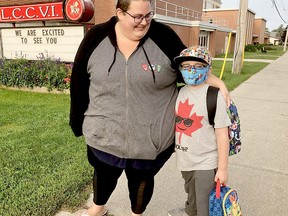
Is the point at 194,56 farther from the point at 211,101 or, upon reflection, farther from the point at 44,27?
the point at 44,27

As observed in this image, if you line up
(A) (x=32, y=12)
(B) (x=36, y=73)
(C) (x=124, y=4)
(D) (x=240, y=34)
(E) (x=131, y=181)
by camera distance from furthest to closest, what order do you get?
(D) (x=240, y=34), (A) (x=32, y=12), (B) (x=36, y=73), (E) (x=131, y=181), (C) (x=124, y=4)

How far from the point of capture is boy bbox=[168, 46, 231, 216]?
178cm

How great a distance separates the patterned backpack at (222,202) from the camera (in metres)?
1.82

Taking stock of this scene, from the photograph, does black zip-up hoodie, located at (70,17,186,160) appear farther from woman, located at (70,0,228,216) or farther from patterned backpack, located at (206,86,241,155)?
patterned backpack, located at (206,86,241,155)

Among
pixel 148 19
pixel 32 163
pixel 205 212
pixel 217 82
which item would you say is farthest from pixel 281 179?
pixel 32 163

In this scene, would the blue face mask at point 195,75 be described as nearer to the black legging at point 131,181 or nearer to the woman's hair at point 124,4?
the woman's hair at point 124,4

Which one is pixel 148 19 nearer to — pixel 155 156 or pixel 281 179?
pixel 155 156

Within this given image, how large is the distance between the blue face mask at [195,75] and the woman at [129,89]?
10cm

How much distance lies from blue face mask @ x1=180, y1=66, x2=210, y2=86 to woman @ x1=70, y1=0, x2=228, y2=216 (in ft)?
0.33

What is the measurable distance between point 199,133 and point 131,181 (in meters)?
0.64

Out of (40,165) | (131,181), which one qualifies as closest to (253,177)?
(131,181)

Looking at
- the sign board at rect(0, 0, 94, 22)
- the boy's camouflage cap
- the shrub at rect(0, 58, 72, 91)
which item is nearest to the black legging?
the boy's camouflage cap

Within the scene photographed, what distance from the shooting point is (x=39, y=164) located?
3.42m

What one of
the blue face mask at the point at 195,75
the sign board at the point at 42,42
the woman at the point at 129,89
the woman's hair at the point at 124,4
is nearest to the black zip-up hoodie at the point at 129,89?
the woman at the point at 129,89
